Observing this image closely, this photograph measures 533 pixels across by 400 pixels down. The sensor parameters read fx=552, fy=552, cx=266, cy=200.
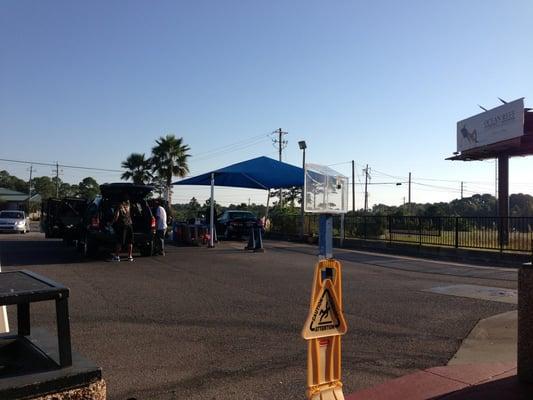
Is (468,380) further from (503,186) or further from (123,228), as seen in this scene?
(503,186)

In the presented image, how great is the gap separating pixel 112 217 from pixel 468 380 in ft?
40.0

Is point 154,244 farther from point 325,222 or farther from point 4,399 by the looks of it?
point 4,399

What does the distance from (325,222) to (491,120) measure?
29.1m

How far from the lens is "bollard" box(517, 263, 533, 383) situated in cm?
490

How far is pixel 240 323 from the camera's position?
7590 millimetres

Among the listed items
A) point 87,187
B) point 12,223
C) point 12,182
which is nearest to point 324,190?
point 12,223

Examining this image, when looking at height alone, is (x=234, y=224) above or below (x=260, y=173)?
below

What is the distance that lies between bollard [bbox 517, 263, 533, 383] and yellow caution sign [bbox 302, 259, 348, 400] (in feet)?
6.02

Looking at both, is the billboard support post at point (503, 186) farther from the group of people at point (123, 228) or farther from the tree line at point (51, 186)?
the tree line at point (51, 186)

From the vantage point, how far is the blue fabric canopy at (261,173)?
2316 centimetres

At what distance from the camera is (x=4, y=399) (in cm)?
224

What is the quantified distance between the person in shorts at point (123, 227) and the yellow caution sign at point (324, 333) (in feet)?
38.6

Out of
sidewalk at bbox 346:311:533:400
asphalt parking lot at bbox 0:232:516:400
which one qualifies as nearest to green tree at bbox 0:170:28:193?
asphalt parking lot at bbox 0:232:516:400

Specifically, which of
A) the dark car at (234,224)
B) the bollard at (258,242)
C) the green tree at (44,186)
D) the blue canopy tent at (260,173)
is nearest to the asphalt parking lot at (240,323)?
the bollard at (258,242)
